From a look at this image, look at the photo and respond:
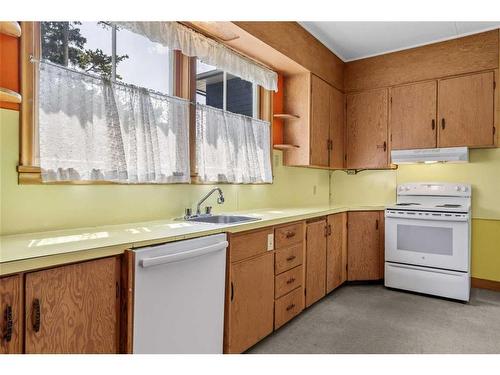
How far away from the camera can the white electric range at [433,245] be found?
3090 mm

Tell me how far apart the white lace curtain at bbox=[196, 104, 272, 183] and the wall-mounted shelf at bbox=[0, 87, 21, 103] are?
1.26 metres

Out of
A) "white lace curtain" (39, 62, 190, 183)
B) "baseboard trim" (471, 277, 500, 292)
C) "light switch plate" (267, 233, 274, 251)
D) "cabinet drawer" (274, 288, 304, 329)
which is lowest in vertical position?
"baseboard trim" (471, 277, 500, 292)

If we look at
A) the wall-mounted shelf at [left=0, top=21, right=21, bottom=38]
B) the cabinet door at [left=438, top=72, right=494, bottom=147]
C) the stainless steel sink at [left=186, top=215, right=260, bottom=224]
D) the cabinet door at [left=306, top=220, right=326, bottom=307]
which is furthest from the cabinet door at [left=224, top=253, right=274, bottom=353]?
the cabinet door at [left=438, top=72, right=494, bottom=147]

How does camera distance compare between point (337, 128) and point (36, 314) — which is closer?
point (36, 314)

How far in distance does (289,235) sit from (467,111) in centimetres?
239

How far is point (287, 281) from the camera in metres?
2.53

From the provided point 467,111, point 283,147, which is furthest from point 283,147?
point 467,111

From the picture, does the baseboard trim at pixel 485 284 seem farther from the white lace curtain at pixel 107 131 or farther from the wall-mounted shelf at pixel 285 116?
the white lace curtain at pixel 107 131

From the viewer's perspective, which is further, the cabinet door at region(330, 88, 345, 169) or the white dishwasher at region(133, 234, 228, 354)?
the cabinet door at region(330, 88, 345, 169)

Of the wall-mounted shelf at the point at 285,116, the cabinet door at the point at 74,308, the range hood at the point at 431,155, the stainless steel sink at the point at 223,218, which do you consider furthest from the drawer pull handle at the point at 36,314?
the range hood at the point at 431,155

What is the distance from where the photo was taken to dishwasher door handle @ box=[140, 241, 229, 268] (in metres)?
1.45

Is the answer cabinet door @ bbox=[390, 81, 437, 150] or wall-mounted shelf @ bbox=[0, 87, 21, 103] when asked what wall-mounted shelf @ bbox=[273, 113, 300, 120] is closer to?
cabinet door @ bbox=[390, 81, 437, 150]

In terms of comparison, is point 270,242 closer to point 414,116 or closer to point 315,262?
point 315,262

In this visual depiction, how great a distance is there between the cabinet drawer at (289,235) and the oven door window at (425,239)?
1.32 meters
